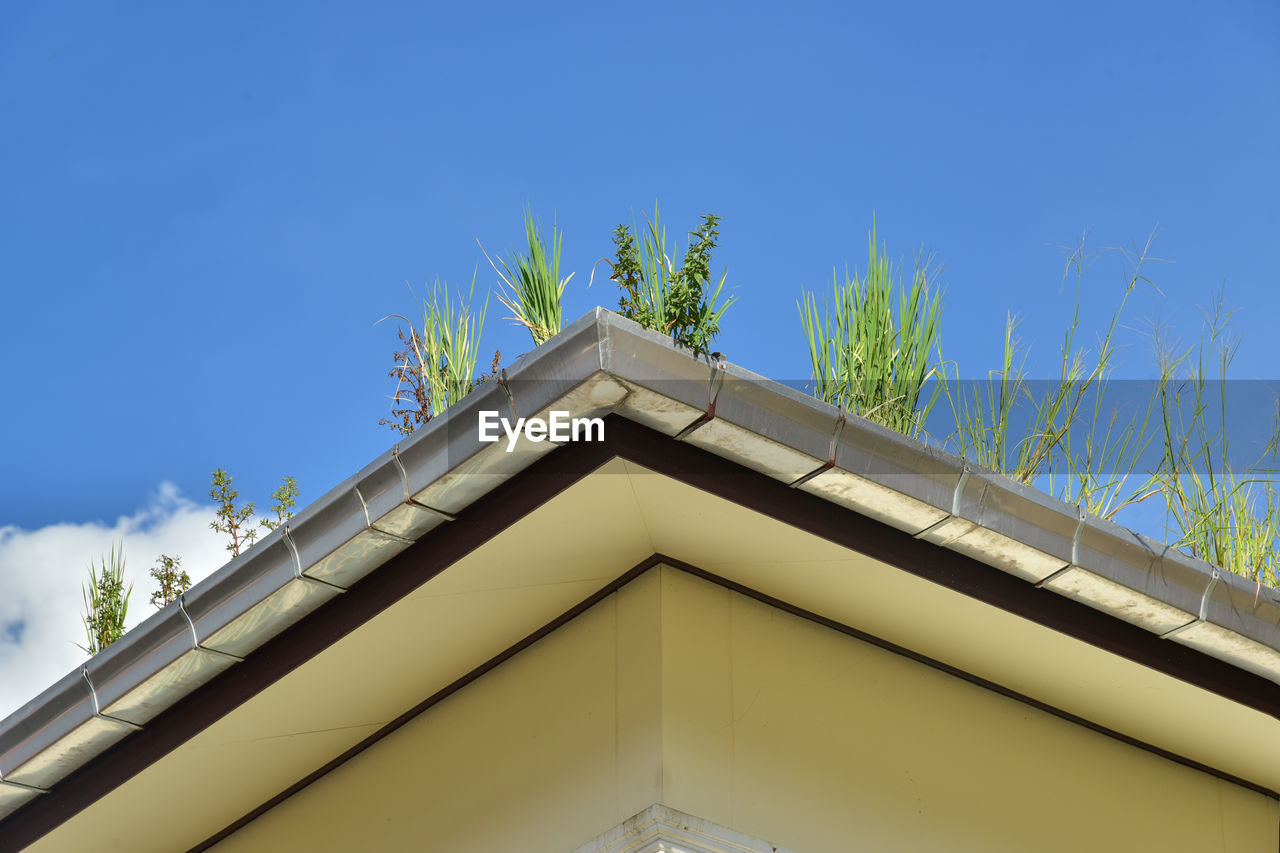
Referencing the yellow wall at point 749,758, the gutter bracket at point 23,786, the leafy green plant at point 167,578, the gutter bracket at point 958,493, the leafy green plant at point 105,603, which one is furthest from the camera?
the leafy green plant at point 167,578

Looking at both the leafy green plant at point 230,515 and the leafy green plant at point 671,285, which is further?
the leafy green plant at point 230,515

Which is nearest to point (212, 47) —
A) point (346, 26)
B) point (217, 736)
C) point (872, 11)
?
point (346, 26)

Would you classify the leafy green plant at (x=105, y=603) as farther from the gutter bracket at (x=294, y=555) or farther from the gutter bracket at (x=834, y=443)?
the gutter bracket at (x=834, y=443)

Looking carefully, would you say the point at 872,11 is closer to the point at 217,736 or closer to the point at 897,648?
the point at 897,648

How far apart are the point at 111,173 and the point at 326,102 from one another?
3.69 meters

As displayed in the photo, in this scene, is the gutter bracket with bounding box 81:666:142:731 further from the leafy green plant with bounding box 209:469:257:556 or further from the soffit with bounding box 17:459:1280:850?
the leafy green plant with bounding box 209:469:257:556

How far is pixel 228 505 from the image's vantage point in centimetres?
579

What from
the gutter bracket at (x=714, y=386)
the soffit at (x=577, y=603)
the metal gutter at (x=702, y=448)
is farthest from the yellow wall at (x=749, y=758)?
the gutter bracket at (x=714, y=386)

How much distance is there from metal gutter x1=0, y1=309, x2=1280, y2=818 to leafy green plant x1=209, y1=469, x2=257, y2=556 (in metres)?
2.16

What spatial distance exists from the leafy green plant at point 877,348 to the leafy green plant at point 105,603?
9.86 feet

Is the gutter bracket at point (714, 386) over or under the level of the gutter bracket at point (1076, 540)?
over

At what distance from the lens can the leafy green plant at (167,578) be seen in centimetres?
562

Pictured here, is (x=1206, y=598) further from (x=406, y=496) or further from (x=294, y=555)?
(x=294, y=555)

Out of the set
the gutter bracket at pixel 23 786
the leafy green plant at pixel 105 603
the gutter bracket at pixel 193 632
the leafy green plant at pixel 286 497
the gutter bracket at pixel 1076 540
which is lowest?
the gutter bracket at pixel 23 786
